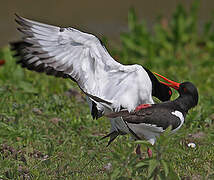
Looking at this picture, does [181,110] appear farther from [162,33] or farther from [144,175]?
[162,33]

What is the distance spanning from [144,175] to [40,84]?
9.57 feet

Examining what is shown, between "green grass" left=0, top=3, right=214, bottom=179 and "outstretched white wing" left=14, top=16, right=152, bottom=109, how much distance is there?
1.69 ft

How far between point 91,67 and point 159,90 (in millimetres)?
715

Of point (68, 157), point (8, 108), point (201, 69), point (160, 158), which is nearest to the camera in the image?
point (160, 158)

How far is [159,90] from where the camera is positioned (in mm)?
5035

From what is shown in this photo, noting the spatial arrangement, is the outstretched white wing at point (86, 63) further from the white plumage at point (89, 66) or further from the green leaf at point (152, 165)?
the green leaf at point (152, 165)

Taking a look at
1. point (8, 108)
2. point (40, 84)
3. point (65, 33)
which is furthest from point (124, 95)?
point (40, 84)

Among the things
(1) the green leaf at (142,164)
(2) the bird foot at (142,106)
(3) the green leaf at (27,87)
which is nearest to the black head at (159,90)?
(2) the bird foot at (142,106)

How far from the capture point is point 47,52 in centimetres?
480

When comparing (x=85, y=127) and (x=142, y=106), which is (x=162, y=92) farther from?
(x=85, y=127)

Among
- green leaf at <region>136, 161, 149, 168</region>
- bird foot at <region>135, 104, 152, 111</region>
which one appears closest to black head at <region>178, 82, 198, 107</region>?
bird foot at <region>135, 104, 152, 111</region>

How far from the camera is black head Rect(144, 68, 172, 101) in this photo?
4.89 m

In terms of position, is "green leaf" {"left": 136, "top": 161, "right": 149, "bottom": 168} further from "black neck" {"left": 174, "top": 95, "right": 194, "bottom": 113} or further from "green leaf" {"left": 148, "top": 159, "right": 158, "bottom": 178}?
"black neck" {"left": 174, "top": 95, "right": 194, "bottom": 113}

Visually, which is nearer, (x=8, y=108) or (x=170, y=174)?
(x=170, y=174)
